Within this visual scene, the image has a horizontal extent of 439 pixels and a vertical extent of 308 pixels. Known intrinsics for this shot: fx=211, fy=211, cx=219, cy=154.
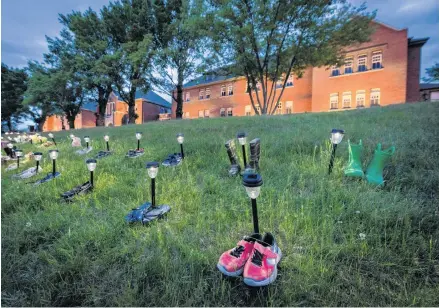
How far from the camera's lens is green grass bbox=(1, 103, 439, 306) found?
114 centimetres

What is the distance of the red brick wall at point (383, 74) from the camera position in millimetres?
15336

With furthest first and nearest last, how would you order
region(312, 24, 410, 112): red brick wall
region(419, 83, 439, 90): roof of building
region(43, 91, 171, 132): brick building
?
region(43, 91, 171, 132): brick building → region(419, 83, 439, 90): roof of building → region(312, 24, 410, 112): red brick wall

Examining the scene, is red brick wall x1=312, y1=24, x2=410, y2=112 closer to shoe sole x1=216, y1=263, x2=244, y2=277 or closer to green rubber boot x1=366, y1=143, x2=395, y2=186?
green rubber boot x1=366, y1=143, x2=395, y2=186

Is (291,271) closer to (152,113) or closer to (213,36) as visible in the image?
(213,36)

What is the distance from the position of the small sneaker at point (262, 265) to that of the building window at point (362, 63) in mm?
20509

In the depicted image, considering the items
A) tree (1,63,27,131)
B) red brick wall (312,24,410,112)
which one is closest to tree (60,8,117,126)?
tree (1,63,27,131)

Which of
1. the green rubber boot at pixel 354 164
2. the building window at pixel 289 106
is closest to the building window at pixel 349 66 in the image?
the building window at pixel 289 106

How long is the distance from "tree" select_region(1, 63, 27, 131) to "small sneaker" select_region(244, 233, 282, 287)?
27703mm

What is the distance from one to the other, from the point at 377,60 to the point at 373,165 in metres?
19.1

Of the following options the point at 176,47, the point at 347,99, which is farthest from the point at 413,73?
the point at 176,47

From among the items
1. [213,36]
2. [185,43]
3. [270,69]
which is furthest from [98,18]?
[270,69]

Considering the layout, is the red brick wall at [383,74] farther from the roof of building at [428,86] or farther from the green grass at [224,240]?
the green grass at [224,240]

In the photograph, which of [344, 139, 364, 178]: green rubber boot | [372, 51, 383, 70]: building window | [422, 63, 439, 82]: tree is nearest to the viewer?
[344, 139, 364, 178]: green rubber boot

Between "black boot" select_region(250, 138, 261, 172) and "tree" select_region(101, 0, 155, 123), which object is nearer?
"black boot" select_region(250, 138, 261, 172)
